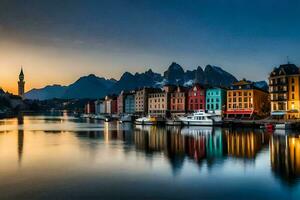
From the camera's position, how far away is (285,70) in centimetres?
9700

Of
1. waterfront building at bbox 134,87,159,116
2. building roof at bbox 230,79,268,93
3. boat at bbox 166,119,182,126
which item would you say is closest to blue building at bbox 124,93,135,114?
waterfront building at bbox 134,87,159,116

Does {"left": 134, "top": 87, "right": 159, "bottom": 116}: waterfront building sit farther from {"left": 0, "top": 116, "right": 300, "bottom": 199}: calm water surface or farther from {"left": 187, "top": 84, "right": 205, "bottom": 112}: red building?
{"left": 0, "top": 116, "right": 300, "bottom": 199}: calm water surface

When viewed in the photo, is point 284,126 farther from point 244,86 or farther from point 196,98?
point 196,98

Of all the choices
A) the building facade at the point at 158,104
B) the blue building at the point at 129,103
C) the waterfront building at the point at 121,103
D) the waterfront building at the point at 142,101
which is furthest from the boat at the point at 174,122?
the waterfront building at the point at 121,103

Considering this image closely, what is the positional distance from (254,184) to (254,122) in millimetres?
68913

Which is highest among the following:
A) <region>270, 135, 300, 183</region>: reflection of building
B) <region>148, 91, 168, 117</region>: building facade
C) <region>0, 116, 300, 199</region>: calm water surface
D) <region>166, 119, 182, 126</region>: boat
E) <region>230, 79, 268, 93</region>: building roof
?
<region>230, 79, 268, 93</region>: building roof

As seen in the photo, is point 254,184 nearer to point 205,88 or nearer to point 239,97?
point 239,97

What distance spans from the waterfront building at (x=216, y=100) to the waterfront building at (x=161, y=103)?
21225mm

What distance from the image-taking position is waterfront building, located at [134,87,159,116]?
157125 mm

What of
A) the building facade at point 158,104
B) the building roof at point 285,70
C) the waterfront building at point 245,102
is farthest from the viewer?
the building facade at point 158,104

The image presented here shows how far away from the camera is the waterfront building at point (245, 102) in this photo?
357 ft

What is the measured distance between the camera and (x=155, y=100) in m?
147

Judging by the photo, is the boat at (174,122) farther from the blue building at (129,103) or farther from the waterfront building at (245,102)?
the blue building at (129,103)

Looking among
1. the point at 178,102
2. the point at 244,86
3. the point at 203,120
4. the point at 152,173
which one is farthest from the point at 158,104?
the point at 152,173
